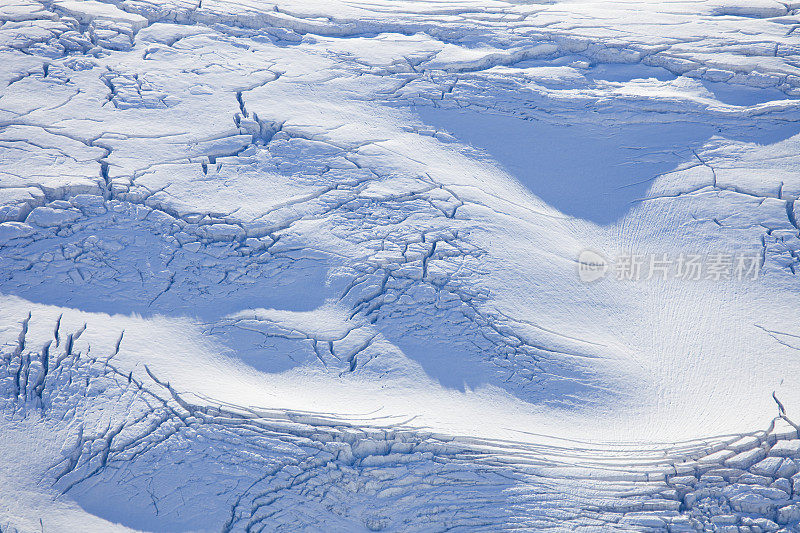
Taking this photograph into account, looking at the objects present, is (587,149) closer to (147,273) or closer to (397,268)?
(397,268)

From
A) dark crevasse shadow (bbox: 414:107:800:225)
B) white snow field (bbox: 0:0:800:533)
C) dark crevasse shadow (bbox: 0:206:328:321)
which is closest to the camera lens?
white snow field (bbox: 0:0:800:533)

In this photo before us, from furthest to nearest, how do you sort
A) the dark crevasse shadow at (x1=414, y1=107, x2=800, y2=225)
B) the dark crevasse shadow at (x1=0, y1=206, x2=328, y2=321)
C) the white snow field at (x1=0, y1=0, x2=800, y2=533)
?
the dark crevasse shadow at (x1=414, y1=107, x2=800, y2=225) < the dark crevasse shadow at (x1=0, y1=206, x2=328, y2=321) < the white snow field at (x1=0, y1=0, x2=800, y2=533)

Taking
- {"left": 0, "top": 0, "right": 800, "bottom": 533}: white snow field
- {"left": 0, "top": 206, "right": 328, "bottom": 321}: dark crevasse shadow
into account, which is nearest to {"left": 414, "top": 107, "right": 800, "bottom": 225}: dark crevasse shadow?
{"left": 0, "top": 0, "right": 800, "bottom": 533}: white snow field

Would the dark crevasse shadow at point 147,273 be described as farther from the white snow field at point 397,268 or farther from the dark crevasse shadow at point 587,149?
the dark crevasse shadow at point 587,149

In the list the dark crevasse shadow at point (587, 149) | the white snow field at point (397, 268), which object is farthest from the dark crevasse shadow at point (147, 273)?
the dark crevasse shadow at point (587, 149)

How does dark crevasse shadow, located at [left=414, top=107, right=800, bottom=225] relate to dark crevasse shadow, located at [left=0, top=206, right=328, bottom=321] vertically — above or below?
above

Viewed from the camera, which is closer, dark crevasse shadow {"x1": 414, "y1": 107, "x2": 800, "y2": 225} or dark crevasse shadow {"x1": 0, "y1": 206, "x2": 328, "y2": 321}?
dark crevasse shadow {"x1": 0, "y1": 206, "x2": 328, "y2": 321}

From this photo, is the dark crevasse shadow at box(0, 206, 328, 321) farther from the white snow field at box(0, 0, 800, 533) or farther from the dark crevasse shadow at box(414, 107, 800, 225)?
the dark crevasse shadow at box(414, 107, 800, 225)
